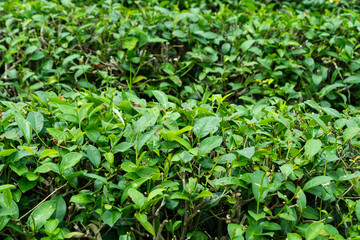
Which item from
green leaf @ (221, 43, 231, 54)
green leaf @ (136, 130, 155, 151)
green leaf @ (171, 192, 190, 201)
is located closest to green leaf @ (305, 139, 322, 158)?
green leaf @ (171, 192, 190, 201)

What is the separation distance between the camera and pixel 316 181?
150 centimetres

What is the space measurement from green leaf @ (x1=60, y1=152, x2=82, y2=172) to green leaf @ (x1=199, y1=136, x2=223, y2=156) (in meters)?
0.50

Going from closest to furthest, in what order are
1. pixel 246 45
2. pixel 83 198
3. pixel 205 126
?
pixel 83 198
pixel 205 126
pixel 246 45

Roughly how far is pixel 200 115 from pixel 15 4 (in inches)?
98.3

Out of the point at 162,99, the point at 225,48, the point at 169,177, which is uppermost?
the point at 162,99

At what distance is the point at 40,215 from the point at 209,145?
0.72m

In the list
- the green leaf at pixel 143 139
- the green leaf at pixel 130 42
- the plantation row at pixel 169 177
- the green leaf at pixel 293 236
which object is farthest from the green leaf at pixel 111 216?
the green leaf at pixel 130 42

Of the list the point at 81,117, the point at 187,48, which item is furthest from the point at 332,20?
the point at 81,117

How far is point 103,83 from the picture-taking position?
2.85 m

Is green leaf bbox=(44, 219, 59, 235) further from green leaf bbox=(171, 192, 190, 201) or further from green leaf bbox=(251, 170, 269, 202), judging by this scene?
green leaf bbox=(251, 170, 269, 202)

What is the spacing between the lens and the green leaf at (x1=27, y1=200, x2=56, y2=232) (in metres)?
1.40

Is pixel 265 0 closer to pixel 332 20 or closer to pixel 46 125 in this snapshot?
pixel 332 20

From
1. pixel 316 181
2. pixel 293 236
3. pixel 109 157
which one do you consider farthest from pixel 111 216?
pixel 316 181

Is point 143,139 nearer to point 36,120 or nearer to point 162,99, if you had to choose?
point 162,99
